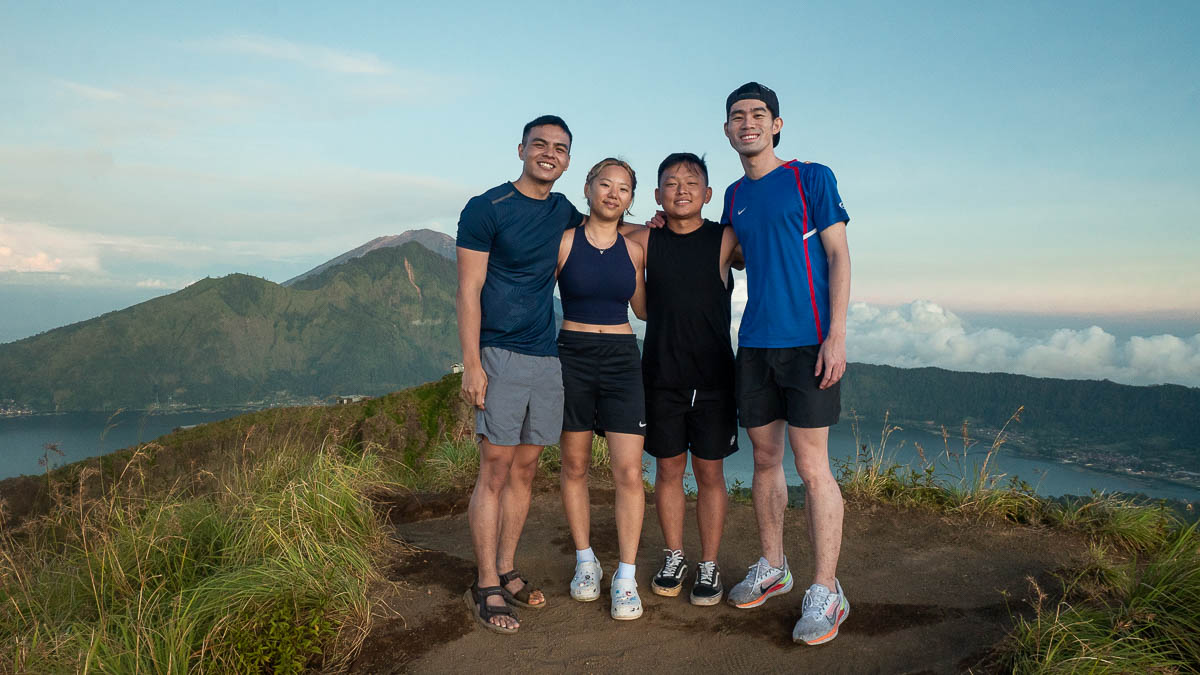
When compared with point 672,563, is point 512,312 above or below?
above

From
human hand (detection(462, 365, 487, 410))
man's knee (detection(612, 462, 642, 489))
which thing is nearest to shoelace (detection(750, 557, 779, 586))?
man's knee (detection(612, 462, 642, 489))

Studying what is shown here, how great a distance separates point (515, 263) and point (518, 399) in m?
0.72

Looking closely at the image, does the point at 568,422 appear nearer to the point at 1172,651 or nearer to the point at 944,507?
the point at 1172,651

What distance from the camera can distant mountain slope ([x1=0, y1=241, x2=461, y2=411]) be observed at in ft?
384

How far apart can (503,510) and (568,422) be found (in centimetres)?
70

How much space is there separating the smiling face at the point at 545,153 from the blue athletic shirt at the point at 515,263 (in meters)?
0.14

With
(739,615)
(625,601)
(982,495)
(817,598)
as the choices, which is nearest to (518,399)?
(625,601)

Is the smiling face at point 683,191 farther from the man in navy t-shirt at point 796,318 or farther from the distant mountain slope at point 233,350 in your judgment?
the distant mountain slope at point 233,350

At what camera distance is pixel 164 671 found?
3100 millimetres

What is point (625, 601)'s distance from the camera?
3.76 meters

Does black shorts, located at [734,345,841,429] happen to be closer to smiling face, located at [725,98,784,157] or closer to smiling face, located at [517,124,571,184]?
smiling face, located at [725,98,784,157]

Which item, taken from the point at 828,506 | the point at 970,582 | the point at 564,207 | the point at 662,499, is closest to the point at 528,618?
the point at 662,499

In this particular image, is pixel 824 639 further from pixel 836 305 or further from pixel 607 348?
pixel 607 348

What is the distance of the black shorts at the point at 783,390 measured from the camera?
3383mm
